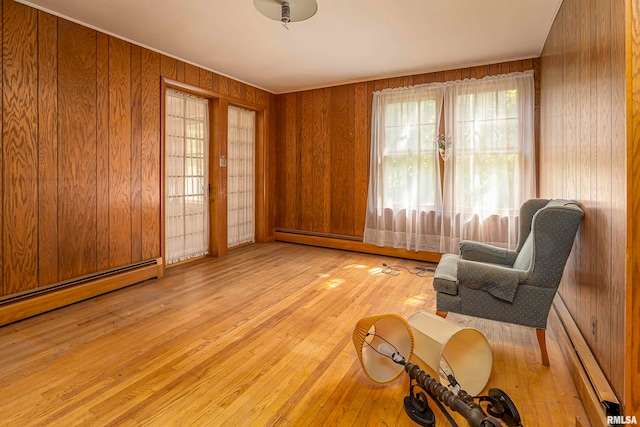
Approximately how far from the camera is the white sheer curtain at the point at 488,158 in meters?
4.10

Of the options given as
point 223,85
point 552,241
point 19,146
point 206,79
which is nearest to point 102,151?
point 19,146

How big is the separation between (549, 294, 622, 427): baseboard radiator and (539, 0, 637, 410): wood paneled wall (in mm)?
43

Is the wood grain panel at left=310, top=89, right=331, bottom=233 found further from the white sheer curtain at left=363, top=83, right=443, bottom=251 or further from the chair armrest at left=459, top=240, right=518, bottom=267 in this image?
the chair armrest at left=459, top=240, right=518, bottom=267

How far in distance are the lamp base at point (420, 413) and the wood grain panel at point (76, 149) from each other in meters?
3.31

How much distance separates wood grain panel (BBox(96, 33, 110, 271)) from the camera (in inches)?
135

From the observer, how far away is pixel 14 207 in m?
2.87

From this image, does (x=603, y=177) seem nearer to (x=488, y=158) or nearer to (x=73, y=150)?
(x=488, y=158)

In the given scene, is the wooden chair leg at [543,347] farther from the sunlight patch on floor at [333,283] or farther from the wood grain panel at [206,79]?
the wood grain panel at [206,79]

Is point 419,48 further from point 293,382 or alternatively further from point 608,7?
point 293,382

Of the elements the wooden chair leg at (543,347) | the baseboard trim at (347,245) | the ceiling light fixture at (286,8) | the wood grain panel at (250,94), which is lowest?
the wooden chair leg at (543,347)

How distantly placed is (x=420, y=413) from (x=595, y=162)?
1.67 meters

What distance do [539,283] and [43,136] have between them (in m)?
4.17

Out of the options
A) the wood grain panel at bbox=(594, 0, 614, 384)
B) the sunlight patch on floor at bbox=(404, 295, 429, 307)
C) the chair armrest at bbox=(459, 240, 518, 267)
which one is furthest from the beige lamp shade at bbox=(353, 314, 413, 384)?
the chair armrest at bbox=(459, 240, 518, 267)

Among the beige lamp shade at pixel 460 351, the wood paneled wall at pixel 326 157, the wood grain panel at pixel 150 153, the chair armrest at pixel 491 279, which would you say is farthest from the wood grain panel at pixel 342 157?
the beige lamp shade at pixel 460 351
